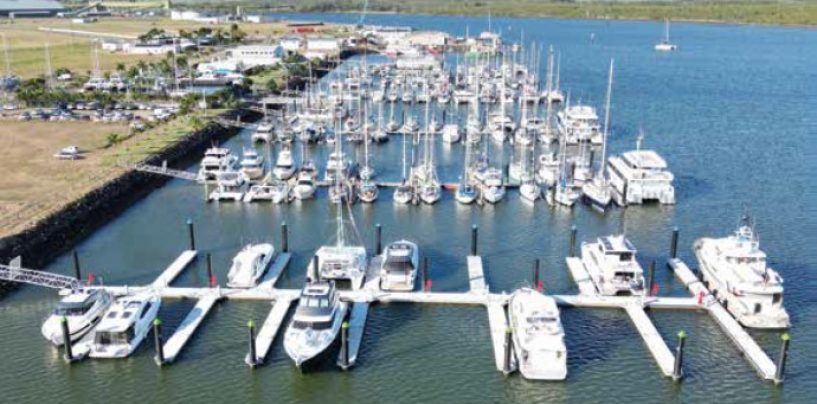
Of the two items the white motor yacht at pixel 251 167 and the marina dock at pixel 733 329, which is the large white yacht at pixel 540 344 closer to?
the marina dock at pixel 733 329

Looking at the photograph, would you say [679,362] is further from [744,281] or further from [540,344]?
[744,281]

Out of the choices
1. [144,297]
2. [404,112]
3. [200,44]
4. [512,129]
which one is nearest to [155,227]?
[144,297]

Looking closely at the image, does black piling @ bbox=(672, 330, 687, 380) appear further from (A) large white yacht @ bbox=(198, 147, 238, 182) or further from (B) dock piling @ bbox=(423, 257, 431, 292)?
(A) large white yacht @ bbox=(198, 147, 238, 182)

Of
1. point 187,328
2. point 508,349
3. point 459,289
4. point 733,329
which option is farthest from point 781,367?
point 187,328

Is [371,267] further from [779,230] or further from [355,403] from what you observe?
[779,230]

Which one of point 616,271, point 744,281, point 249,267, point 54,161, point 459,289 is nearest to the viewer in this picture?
point 744,281

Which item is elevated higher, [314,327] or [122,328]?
[314,327]
